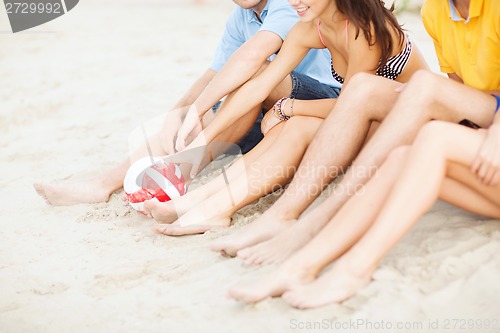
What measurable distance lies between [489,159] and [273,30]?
4.51ft

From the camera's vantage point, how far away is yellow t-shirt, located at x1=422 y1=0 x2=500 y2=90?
7.52 feet

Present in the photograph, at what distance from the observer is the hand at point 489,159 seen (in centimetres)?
186

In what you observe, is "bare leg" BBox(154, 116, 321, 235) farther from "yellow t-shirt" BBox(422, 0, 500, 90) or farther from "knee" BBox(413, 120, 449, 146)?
"knee" BBox(413, 120, 449, 146)

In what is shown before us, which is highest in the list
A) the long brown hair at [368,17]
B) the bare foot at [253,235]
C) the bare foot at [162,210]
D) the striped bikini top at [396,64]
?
the long brown hair at [368,17]

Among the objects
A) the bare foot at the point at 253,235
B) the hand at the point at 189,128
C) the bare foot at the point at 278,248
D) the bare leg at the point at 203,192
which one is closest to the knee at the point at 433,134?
the bare foot at the point at 278,248

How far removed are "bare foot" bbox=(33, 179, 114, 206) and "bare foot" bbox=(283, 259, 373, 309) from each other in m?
1.46

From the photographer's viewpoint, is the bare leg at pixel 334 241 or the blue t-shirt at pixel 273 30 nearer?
the bare leg at pixel 334 241

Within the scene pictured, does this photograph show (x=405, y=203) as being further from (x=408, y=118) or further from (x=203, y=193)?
(x=203, y=193)

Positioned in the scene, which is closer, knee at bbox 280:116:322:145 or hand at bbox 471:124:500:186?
hand at bbox 471:124:500:186

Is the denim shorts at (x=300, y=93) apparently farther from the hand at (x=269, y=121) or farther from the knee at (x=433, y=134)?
the knee at (x=433, y=134)

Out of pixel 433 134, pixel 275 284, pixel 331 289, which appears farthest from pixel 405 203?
pixel 275 284

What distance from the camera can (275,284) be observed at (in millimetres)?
1969

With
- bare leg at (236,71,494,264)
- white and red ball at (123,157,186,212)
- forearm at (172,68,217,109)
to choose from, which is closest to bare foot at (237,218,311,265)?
bare leg at (236,71,494,264)

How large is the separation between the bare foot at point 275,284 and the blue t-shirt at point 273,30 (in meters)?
1.34
